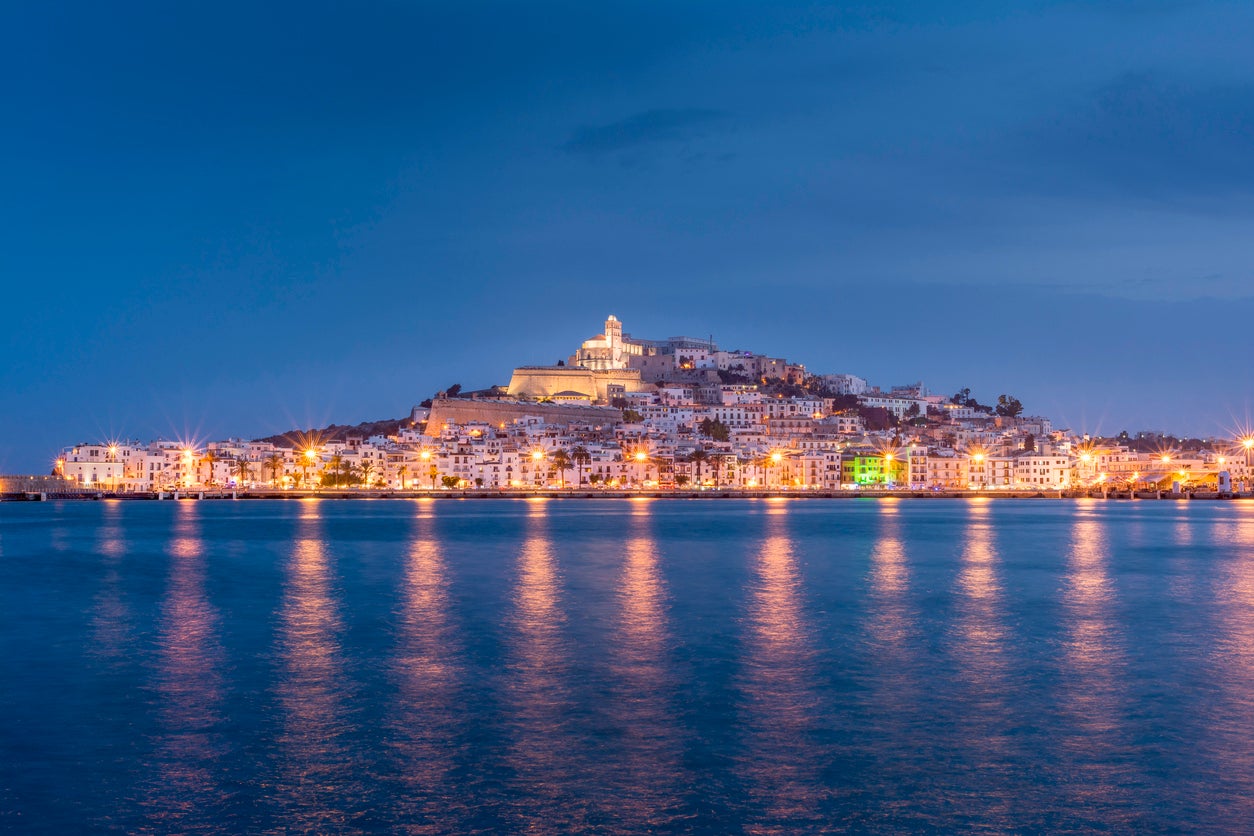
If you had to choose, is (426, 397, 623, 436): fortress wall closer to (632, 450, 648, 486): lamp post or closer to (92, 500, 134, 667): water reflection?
(632, 450, 648, 486): lamp post

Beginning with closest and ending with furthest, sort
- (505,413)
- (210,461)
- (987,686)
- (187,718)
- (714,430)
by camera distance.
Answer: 1. (187,718)
2. (987,686)
3. (210,461)
4. (714,430)
5. (505,413)

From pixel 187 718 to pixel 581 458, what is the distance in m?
89.4

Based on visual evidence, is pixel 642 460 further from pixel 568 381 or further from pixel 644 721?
pixel 644 721

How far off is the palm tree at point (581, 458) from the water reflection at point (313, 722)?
77526 mm

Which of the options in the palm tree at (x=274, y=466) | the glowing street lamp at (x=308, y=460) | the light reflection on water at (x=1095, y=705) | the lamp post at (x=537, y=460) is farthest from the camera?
the palm tree at (x=274, y=466)

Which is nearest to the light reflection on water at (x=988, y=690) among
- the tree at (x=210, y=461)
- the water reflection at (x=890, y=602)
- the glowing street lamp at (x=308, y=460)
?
the water reflection at (x=890, y=602)

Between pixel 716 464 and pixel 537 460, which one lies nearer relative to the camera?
pixel 537 460

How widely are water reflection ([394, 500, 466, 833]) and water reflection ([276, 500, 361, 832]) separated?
1.63 ft

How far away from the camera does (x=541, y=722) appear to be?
1196 cm

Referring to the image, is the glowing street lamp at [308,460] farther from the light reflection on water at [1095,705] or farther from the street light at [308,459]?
the light reflection on water at [1095,705]

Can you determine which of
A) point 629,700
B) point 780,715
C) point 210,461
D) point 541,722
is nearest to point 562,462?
point 210,461

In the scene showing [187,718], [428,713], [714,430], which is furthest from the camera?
[714,430]

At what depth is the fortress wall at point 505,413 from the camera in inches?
4646

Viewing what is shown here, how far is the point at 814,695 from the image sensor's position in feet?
43.7
